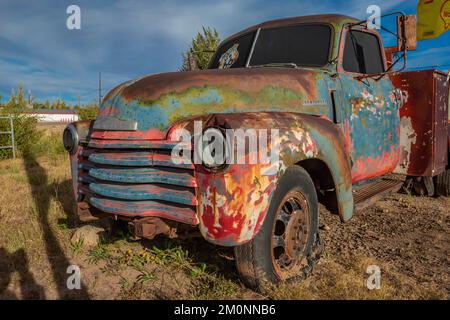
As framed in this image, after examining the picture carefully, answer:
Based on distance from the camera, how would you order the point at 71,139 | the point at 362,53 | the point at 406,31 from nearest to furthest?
the point at 71,139 → the point at 406,31 → the point at 362,53

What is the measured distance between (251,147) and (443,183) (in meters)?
4.22

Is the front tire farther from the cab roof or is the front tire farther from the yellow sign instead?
the yellow sign

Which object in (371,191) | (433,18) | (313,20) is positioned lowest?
(371,191)

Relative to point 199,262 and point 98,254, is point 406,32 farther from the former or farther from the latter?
point 98,254

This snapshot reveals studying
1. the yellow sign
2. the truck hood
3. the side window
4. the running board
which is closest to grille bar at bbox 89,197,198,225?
the truck hood

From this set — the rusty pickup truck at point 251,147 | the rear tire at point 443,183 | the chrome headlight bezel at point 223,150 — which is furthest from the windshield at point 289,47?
the rear tire at point 443,183

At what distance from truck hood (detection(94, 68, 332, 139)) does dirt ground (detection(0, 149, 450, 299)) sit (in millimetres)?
1144

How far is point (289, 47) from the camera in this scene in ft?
11.5

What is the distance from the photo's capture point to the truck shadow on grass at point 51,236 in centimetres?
266

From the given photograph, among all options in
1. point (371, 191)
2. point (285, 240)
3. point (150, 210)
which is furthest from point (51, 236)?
point (371, 191)

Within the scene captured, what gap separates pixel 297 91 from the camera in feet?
9.38

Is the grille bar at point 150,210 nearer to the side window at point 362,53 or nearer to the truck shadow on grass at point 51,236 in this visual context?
the truck shadow on grass at point 51,236
